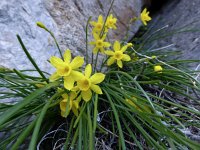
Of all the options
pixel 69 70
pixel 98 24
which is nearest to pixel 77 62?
pixel 69 70

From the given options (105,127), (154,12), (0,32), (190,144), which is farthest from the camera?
(154,12)

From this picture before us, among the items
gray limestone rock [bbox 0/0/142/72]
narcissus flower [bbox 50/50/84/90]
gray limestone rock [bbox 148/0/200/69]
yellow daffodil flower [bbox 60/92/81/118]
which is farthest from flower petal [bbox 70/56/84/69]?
gray limestone rock [bbox 148/0/200/69]

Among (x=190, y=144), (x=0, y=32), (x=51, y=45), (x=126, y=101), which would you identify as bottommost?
(x=190, y=144)

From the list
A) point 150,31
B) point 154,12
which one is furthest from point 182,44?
point 154,12

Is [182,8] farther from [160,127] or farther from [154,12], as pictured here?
[160,127]

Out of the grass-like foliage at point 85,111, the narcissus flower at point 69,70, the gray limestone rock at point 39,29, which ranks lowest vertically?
the grass-like foliage at point 85,111

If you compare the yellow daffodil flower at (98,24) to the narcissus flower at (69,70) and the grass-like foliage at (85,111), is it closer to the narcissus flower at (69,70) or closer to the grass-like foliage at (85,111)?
the grass-like foliage at (85,111)

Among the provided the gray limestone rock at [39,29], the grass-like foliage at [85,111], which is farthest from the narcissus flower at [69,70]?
the gray limestone rock at [39,29]

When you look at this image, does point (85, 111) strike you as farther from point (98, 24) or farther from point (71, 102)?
point (98, 24)
